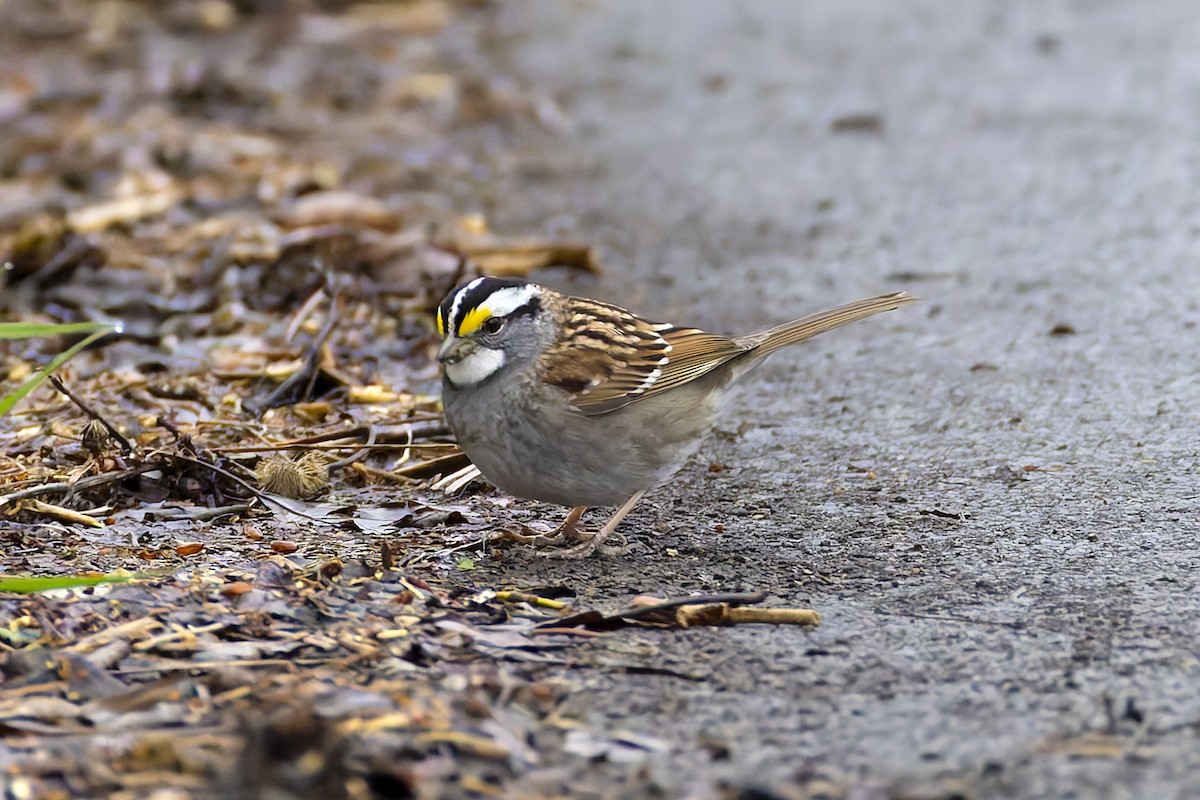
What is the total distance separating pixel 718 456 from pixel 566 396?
39.8 inches

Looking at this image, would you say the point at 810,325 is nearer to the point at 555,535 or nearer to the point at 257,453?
the point at 555,535

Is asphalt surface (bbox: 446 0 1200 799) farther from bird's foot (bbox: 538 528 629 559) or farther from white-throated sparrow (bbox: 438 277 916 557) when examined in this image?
white-throated sparrow (bbox: 438 277 916 557)

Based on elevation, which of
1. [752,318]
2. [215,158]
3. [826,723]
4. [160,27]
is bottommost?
[826,723]

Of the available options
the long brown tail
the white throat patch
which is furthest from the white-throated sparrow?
the long brown tail

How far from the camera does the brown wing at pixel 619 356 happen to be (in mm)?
4375

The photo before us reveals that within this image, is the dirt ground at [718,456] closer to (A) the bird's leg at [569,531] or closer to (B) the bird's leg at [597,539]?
(B) the bird's leg at [597,539]

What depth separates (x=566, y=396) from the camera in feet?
14.2

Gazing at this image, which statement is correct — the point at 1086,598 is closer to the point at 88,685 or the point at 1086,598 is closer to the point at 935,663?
the point at 935,663

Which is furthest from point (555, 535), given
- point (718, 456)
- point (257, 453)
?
point (257, 453)

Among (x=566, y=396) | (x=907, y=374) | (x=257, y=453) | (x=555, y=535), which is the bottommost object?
(x=555, y=535)

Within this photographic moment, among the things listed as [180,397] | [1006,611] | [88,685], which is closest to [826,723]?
[1006,611]

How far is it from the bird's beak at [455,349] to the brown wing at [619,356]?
24 cm

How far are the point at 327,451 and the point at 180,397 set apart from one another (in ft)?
2.80

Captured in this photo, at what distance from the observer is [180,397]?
549 cm
